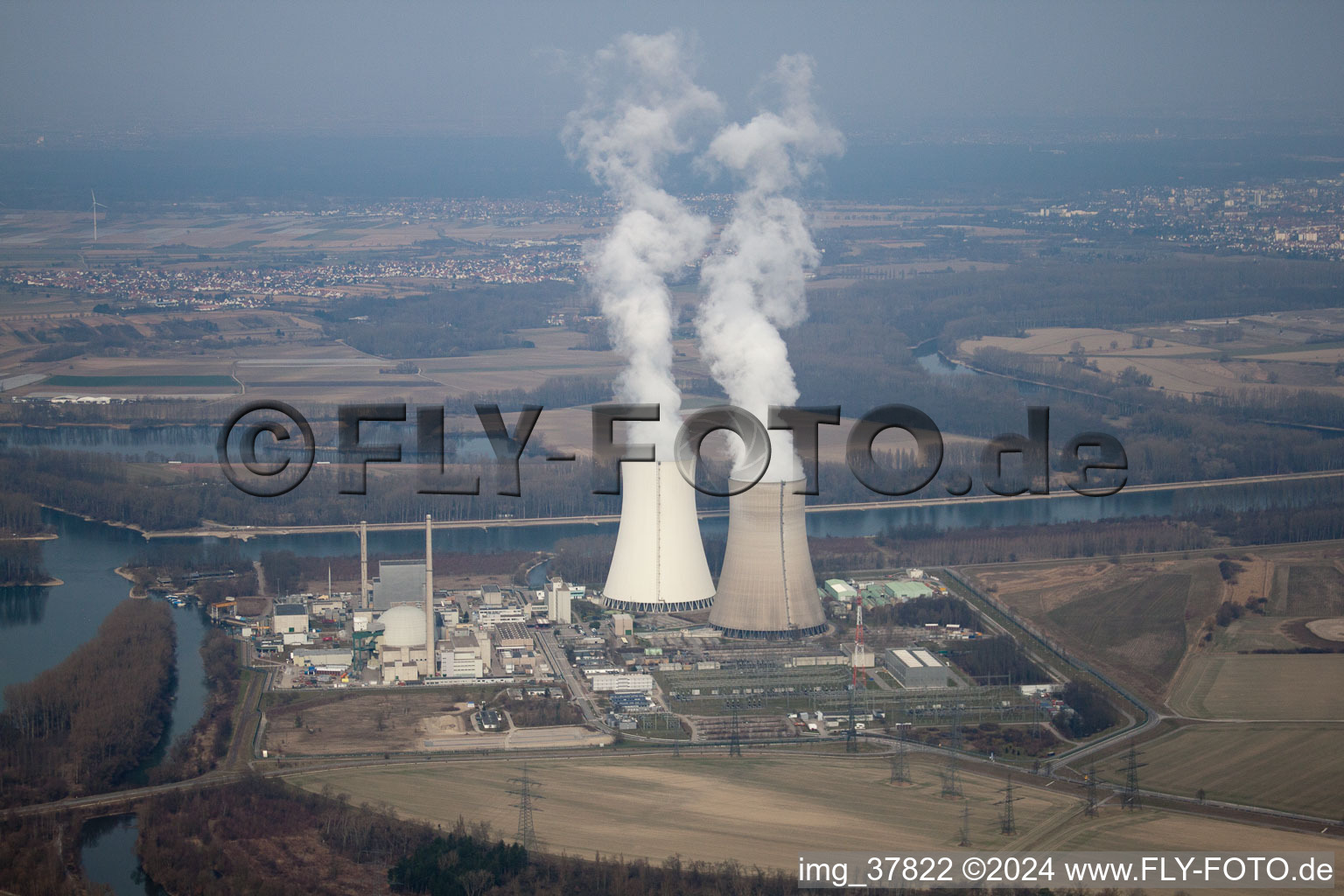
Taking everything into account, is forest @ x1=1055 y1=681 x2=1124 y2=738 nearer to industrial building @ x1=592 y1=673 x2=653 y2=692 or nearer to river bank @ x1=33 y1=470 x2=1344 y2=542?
industrial building @ x1=592 y1=673 x2=653 y2=692

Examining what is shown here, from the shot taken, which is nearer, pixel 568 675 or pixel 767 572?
pixel 568 675

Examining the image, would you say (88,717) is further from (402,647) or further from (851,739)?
(851,739)

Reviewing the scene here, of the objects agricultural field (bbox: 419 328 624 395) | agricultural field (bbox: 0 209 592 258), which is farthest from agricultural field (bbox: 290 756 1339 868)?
agricultural field (bbox: 0 209 592 258)

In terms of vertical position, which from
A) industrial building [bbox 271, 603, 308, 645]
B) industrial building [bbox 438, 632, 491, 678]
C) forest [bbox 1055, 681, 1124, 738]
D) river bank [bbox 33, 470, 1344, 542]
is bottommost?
forest [bbox 1055, 681, 1124, 738]

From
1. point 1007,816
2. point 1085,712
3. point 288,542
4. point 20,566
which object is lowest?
point 1007,816

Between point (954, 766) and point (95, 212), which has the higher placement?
point (95, 212)

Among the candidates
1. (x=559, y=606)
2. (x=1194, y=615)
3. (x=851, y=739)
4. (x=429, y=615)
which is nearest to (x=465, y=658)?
(x=429, y=615)
